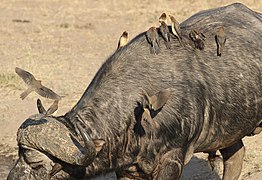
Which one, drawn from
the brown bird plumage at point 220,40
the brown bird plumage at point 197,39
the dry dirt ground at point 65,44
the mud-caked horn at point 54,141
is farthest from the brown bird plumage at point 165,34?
the dry dirt ground at point 65,44

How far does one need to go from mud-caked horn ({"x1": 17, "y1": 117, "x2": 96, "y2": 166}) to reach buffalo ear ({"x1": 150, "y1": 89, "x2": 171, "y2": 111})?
0.69 metres

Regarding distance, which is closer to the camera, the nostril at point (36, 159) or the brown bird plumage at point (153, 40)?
the nostril at point (36, 159)

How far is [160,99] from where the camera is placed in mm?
5652

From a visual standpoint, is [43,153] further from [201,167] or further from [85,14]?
[85,14]

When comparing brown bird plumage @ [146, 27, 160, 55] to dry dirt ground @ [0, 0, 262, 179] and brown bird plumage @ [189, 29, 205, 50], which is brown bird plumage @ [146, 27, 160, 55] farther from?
dry dirt ground @ [0, 0, 262, 179]

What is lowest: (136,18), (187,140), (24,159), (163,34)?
(136,18)

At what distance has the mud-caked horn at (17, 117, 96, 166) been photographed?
16.9 feet

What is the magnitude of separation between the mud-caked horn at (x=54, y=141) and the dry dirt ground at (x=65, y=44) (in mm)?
3976

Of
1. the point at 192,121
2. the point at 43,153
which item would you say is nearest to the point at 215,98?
the point at 192,121

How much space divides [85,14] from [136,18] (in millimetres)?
1684

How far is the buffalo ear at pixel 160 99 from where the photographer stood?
18.5 ft

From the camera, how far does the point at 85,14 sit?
69.8 feet

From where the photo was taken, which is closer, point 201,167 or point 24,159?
point 24,159

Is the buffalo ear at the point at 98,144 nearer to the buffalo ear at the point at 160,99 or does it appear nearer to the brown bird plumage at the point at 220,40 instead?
the buffalo ear at the point at 160,99
